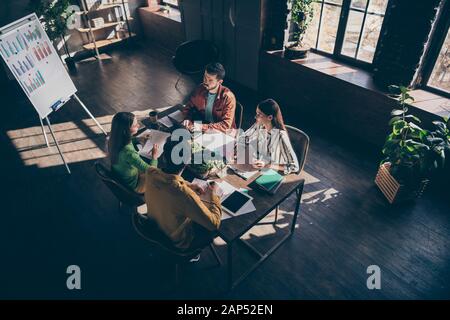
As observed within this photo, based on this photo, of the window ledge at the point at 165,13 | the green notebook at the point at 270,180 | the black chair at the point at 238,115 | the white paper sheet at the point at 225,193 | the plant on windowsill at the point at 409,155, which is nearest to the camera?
the white paper sheet at the point at 225,193

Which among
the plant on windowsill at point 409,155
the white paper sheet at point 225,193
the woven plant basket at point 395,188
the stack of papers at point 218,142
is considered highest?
the stack of papers at point 218,142

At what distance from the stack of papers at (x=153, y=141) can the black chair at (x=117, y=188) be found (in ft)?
1.22

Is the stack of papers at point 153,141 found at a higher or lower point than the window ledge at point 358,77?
higher

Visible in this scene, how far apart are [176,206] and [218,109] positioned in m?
1.72

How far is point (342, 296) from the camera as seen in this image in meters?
3.07

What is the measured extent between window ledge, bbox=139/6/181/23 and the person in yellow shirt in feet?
19.4

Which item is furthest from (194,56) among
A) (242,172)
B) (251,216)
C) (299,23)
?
(251,216)

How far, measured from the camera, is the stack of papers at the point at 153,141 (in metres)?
3.29

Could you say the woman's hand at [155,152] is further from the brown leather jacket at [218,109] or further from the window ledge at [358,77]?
the window ledge at [358,77]

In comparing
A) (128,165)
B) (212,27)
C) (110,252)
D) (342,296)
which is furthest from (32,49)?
(342,296)

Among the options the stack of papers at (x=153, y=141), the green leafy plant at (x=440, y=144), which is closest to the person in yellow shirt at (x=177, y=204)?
the stack of papers at (x=153, y=141)

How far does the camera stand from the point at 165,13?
792 cm

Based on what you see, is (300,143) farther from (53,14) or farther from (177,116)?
(53,14)

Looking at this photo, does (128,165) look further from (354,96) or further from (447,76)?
(447,76)
